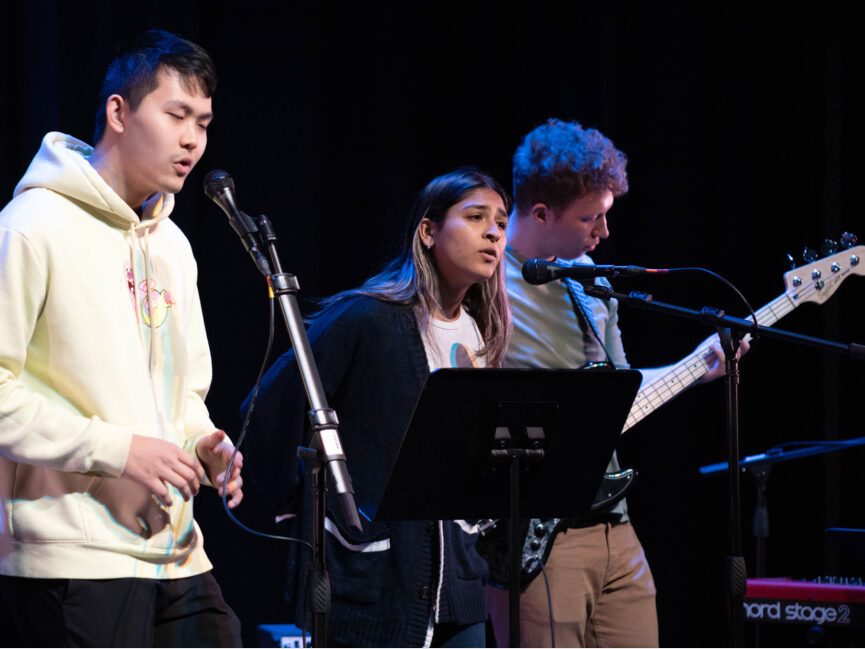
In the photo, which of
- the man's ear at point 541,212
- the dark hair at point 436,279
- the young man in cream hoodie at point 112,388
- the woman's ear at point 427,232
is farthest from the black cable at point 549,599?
the young man in cream hoodie at point 112,388

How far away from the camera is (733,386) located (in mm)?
2836

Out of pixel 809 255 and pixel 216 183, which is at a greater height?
pixel 809 255

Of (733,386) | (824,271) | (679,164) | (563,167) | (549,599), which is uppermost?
(679,164)

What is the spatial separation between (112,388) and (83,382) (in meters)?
0.06

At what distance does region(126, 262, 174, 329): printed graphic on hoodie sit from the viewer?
7.79 ft

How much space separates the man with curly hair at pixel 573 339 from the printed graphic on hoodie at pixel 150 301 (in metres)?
1.42

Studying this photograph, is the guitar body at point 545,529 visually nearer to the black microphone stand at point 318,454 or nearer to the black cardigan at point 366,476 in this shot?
the black cardigan at point 366,476

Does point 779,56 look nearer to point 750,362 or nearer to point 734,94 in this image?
point 734,94

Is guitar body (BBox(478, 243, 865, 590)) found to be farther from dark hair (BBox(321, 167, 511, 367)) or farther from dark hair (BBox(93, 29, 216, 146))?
dark hair (BBox(93, 29, 216, 146))

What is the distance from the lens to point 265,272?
2131 millimetres

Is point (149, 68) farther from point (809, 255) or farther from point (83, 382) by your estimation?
point (809, 255)

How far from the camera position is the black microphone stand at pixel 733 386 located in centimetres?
268

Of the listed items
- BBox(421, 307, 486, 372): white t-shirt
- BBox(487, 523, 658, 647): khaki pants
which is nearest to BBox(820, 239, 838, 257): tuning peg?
BBox(487, 523, 658, 647): khaki pants

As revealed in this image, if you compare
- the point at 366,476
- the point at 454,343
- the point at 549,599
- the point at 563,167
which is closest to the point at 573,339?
the point at 563,167
